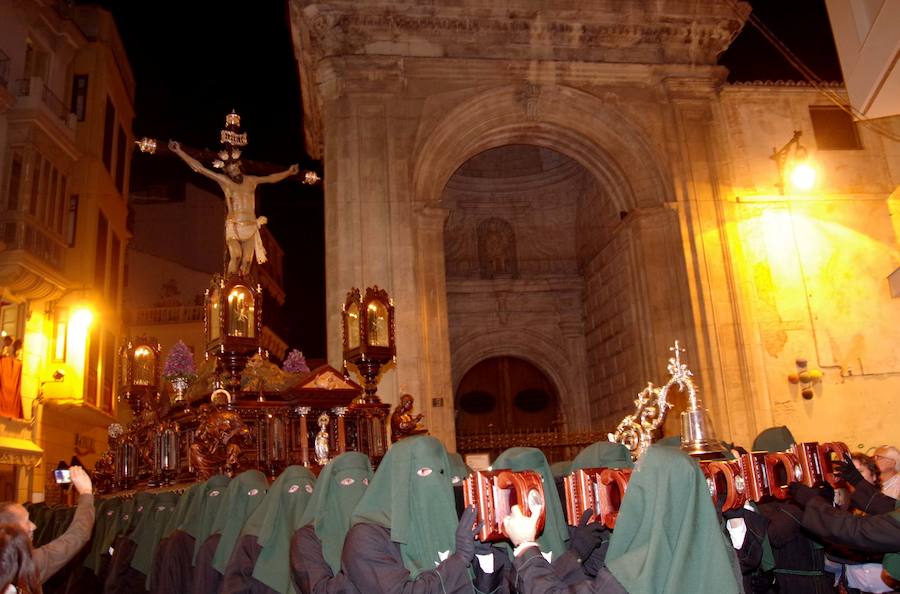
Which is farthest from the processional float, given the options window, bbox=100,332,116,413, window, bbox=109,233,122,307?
window, bbox=109,233,122,307

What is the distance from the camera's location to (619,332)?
1606cm

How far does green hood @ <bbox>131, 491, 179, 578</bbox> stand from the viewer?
6.79 metres

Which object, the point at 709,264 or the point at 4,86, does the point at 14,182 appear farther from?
the point at 709,264

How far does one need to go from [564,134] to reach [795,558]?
1100cm

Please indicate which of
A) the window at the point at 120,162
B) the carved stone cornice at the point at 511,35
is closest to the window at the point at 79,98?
the window at the point at 120,162

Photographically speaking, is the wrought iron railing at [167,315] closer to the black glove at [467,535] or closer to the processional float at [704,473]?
the processional float at [704,473]

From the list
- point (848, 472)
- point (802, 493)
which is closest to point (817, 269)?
point (848, 472)

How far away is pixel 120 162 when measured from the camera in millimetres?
21109

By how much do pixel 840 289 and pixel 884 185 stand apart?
7.64 ft


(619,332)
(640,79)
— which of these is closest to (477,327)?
(619,332)

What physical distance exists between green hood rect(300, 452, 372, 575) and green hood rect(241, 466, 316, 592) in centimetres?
35

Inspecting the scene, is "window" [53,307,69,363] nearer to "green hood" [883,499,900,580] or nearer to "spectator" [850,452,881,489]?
"spectator" [850,452,881,489]

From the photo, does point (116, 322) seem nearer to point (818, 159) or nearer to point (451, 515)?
point (818, 159)

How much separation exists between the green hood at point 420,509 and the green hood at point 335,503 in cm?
64
